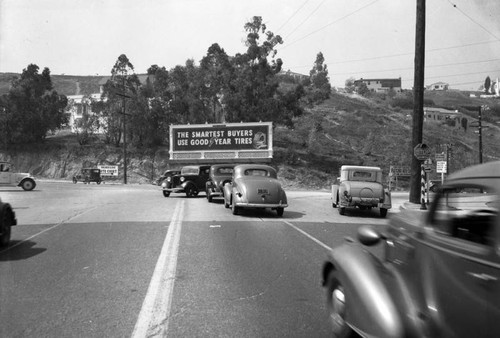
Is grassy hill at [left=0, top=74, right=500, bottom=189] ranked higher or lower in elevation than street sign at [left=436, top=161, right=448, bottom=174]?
higher

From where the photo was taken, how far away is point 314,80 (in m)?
65.2

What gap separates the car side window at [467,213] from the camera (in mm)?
2854

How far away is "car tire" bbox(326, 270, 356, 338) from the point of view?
411cm

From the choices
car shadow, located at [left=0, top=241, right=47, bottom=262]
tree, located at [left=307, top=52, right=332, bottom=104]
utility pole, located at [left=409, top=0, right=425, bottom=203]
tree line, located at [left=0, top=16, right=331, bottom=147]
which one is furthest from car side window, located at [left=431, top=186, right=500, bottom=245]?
tree, located at [left=307, top=52, right=332, bottom=104]

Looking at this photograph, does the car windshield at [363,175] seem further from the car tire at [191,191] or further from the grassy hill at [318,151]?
the grassy hill at [318,151]

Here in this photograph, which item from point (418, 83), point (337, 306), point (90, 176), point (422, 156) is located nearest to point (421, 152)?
point (422, 156)

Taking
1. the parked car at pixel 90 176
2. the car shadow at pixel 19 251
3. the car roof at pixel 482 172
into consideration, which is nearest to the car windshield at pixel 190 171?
the car shadow at pixel 19 251

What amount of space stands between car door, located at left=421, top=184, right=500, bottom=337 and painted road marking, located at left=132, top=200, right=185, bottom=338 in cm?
250

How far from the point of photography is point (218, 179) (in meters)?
21.7

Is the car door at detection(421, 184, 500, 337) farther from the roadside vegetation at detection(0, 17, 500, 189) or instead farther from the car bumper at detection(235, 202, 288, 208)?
the roadside vegetation at detection(0, 17, 500, 189)

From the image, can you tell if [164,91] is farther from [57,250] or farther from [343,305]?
[343,305]

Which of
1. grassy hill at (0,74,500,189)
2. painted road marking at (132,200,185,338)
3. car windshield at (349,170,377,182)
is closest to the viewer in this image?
painted road marking at (132,200,185,338)

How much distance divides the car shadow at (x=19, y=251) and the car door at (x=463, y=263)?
6967 mm

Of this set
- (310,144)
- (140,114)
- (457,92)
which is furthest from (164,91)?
(457,92)
